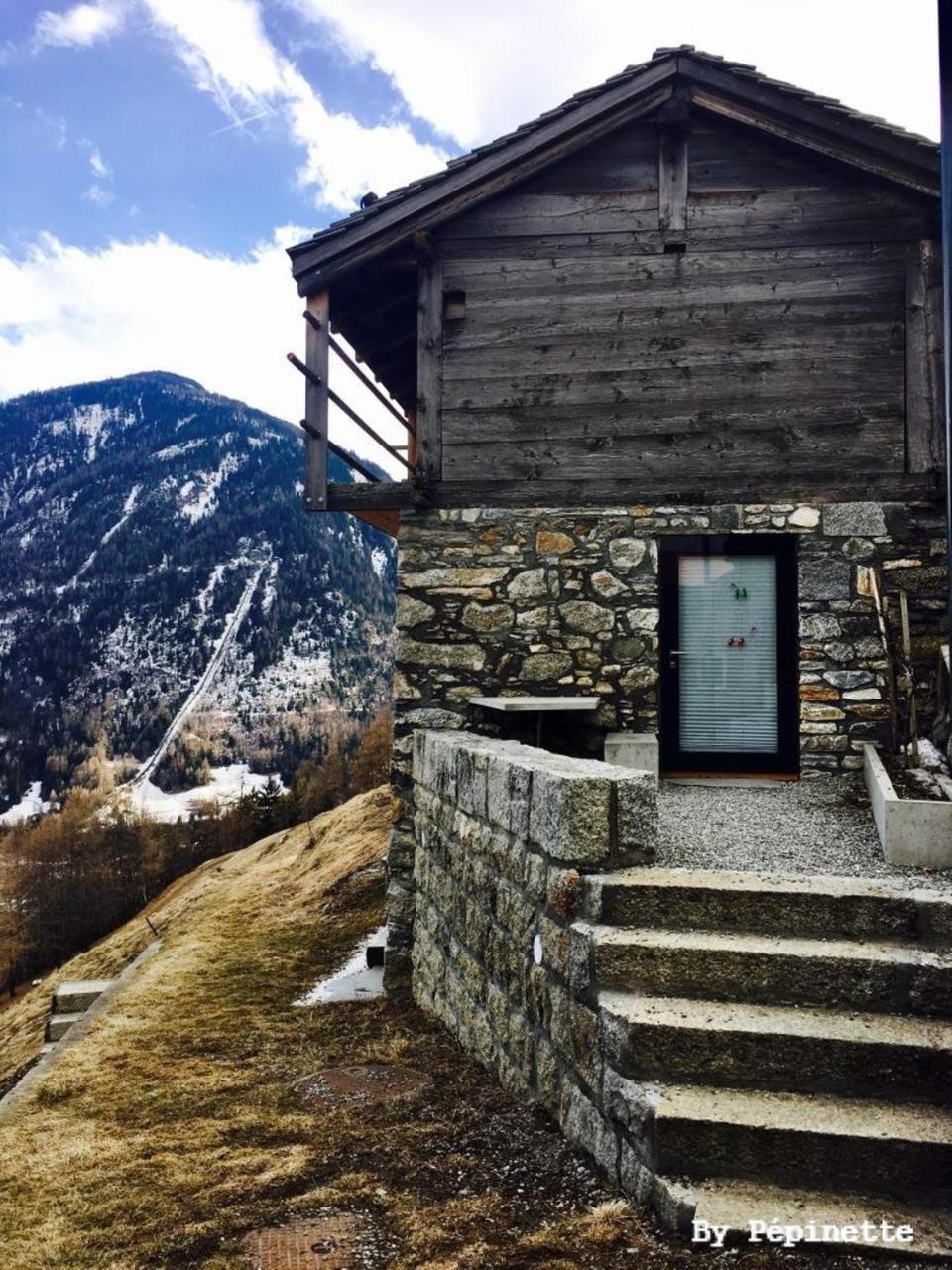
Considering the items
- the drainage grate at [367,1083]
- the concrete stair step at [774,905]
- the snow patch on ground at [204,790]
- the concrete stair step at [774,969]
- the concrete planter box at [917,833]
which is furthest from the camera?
the snow patch on ground at [204,790]

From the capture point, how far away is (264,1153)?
169 inches

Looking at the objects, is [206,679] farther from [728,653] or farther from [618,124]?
[618,124]

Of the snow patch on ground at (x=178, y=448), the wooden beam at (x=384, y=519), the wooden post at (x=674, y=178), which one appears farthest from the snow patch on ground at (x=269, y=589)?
the wooden post at (x=674, y=178)

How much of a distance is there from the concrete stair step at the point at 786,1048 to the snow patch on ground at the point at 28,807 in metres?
86.7

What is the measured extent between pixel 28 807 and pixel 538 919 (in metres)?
98.0

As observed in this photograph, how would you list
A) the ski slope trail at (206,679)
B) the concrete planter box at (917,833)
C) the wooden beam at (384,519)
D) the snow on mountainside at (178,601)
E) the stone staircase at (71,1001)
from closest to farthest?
1. the concrete planter box at (917,833)
2. the wooden beam at (384,519)
3. the stone staircase at (71,1001)
4. the ski slope trail at (206,679)
5. the snow on mountainside at (178,601)

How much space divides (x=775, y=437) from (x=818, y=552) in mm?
1075

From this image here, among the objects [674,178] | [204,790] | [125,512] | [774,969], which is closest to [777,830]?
[774,969]

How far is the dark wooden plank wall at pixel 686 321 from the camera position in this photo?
25.3ft

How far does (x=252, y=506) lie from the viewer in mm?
137375

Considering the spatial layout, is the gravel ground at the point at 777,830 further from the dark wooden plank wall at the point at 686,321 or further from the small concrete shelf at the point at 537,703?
the dark wooden plank wall at the point at 686,321

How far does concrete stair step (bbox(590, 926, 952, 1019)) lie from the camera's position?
3453 millimetres

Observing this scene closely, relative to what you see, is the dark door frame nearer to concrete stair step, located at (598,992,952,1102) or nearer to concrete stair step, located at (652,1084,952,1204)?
concrete stair step, located at (598,992,952,1102)

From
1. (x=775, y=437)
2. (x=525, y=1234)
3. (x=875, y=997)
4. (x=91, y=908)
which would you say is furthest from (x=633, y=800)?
(x=91, y=908)
